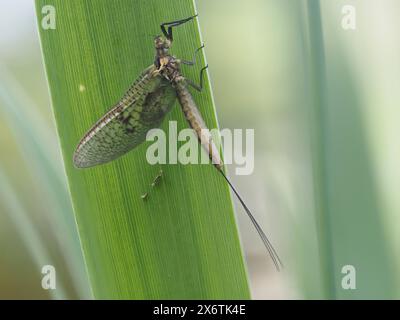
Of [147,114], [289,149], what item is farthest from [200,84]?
[289,149]

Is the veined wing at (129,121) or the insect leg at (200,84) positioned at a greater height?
the insect leg at (200,84)

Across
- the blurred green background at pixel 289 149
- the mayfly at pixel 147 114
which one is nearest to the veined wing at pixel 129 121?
the mayfly at pixel 147 114

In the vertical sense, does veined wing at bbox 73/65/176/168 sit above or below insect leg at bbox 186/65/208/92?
below

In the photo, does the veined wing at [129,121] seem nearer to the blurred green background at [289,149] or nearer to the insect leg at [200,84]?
the insect leg at [200,84]

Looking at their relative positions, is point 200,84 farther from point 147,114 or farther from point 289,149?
point 289,149

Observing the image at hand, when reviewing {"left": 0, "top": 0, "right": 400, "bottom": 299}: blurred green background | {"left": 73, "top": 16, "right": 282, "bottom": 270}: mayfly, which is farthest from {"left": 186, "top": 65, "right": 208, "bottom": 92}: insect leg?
{"left": 0, "top": 0, "right": 400, "bottom": 299}: blurred green background

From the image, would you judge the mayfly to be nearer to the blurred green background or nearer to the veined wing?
the veined wing

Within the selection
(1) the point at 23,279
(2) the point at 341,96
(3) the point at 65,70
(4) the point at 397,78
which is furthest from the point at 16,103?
(4) the point at 397,78
